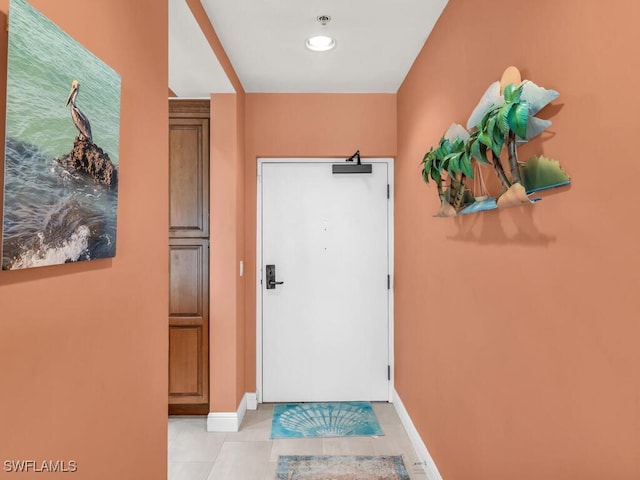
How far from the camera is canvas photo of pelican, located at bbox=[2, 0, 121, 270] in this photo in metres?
0.75

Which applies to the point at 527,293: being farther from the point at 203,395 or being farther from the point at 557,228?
the point at 203,395

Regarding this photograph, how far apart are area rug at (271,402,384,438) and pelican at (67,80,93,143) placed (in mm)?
2463

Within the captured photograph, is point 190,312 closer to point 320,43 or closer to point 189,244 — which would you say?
point 189,244

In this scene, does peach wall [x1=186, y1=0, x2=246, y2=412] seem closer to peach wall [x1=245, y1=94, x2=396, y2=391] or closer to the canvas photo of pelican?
peach wall [x1=245, y1=94, x2=396, y2=391]

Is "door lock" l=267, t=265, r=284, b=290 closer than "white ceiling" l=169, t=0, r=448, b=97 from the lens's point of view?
No

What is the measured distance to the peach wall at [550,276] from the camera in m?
0.91

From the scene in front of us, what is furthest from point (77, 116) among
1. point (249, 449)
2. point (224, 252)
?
point (249, 449)

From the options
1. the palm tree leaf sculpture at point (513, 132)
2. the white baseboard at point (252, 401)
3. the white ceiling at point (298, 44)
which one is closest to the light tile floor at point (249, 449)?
the white baseboard at point (252, 401)

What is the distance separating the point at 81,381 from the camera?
39.9 inches

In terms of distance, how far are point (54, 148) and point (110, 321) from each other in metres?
0.52

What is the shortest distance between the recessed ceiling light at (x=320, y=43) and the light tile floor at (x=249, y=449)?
8.33ft


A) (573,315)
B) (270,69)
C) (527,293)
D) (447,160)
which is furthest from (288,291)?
(573,315)

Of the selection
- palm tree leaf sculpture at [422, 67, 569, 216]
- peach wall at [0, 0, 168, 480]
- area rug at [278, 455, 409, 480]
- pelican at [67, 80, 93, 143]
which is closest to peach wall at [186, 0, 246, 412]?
area rug at [278, 455, 409, 480]

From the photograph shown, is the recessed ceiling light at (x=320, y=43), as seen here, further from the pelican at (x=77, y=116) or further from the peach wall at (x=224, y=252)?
the pelican at (x=77, y=116)
